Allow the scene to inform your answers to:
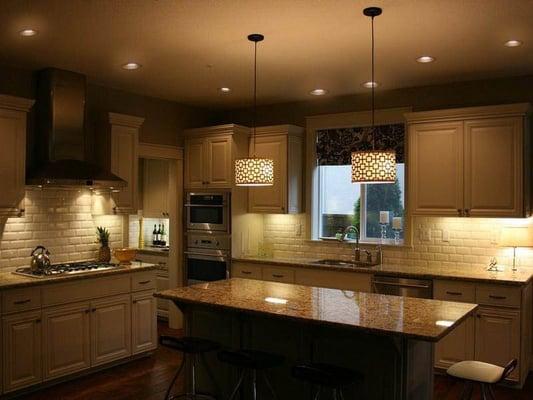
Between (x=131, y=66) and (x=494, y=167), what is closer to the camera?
(x=131, y=66)

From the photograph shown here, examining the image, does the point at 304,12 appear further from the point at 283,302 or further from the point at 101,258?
the point at 101,258

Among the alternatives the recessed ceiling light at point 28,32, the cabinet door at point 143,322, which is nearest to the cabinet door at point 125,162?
the cabinet door at point 143,322

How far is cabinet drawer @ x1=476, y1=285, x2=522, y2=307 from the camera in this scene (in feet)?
14.7

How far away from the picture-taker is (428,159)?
518 cm

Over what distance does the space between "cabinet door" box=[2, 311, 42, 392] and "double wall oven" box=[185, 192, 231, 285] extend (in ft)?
7.34

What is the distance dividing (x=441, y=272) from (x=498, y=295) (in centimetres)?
55

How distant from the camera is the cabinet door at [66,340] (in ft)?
14.5

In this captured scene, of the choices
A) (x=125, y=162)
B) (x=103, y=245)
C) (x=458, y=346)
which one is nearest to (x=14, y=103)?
(x=125, y=162)

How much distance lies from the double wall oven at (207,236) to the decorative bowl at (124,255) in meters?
1.10

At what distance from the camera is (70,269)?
483cm

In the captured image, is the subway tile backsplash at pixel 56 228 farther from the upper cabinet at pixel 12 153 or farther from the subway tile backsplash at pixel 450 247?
the subway tile backsplash at pixel 450 247

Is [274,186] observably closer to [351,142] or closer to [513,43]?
[351,142]

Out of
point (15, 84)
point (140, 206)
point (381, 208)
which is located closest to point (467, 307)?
point (381, 208)

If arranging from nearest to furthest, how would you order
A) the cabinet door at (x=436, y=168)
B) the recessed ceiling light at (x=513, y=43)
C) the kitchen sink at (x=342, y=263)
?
1. the recessed ceiling light at (x=513, y=43)
2. the cabinet door at (x=436, y=168)
3. the kitchen sink at (x=342, y=263)
